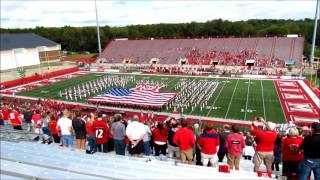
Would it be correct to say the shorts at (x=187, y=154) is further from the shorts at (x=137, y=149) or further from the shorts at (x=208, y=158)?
the shorts at (x=137, y=149)

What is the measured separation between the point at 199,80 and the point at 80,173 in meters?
29.3

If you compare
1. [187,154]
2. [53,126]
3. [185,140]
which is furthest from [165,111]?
[185,140]

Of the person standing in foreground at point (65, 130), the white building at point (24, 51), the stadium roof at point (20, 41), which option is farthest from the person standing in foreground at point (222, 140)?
the stadium roof at point (20, 41)

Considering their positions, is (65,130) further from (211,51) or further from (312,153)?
(211,51)

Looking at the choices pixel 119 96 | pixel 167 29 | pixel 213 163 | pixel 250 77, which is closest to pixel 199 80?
pixel 250 77

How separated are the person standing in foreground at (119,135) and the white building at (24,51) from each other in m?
44.0

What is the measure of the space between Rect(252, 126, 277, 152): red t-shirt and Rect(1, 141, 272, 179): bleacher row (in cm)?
151

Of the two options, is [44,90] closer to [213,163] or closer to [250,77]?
[250,77]

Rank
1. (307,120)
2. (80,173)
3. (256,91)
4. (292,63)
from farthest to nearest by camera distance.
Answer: (292,63)
(256,91)
(307,120)
(80,173)

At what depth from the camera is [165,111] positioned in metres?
22.1

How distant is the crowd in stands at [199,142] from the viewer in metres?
6.49

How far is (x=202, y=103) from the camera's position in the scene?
78.0 feet

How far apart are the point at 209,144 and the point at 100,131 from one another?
306cm

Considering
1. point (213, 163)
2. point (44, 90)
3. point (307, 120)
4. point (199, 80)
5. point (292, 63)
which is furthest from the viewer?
point (292, 63)
